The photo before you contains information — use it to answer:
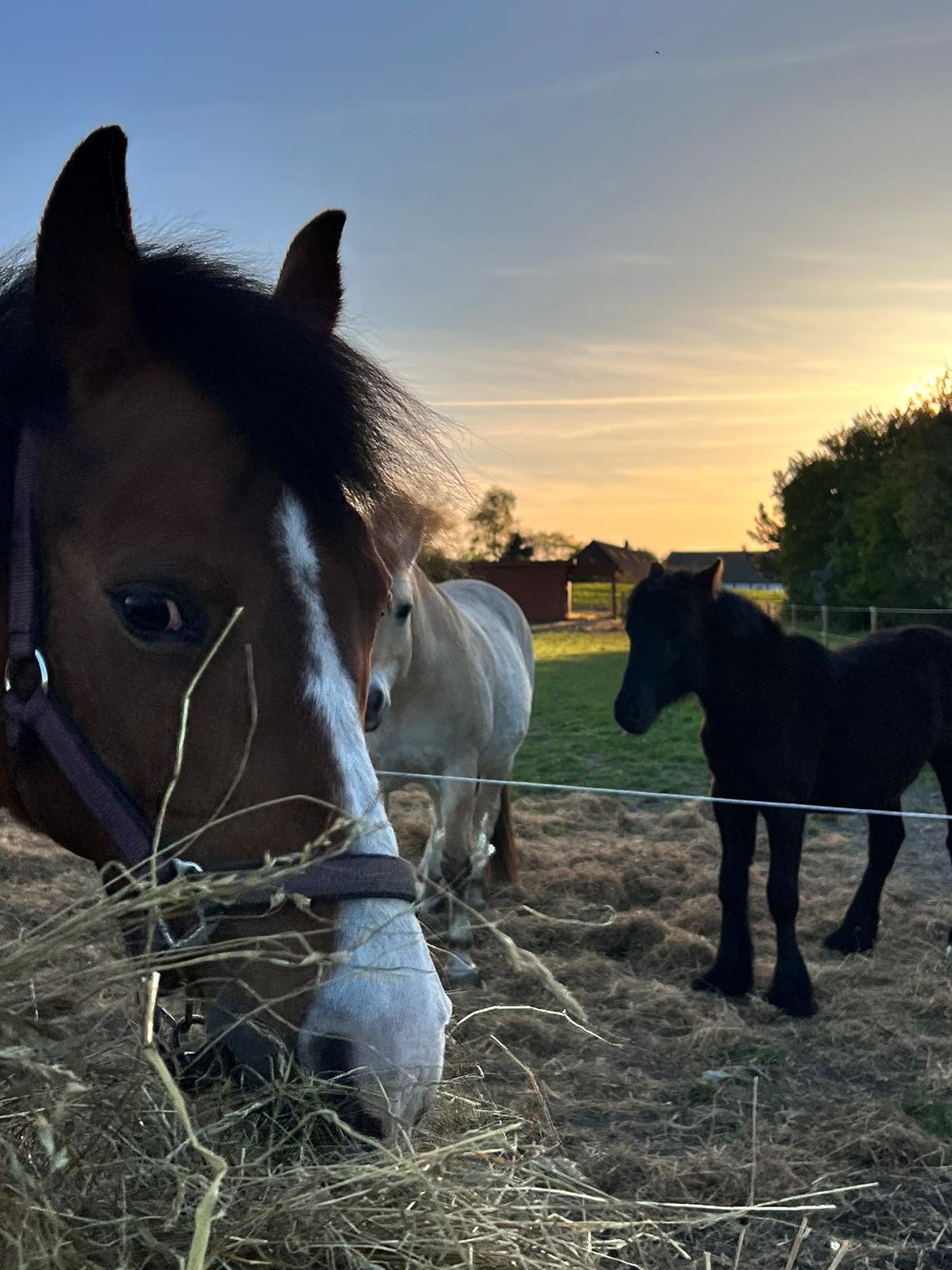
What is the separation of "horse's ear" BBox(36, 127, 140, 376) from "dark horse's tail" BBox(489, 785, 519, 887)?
4.76 metres

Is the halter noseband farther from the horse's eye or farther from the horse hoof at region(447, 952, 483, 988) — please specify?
the horse hoof at region(447, 952, 483, 988)

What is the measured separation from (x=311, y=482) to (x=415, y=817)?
6.19 meters

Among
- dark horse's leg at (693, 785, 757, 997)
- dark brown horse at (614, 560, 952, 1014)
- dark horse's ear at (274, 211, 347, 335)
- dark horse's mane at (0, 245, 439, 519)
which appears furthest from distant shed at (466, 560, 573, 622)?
dark horse's mane at (0, 245, 439, 519)

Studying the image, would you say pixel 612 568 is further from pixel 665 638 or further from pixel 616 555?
pixel 665 638

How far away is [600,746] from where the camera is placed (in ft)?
36.6

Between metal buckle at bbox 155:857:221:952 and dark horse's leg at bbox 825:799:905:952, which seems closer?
metal buckle at bbox 155:857:221:952

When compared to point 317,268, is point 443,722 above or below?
below

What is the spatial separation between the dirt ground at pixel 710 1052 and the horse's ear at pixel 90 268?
3.16 feet

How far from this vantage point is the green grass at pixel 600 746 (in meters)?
9.35

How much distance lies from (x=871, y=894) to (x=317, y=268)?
4.28 metres

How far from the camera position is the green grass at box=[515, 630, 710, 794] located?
9352 millimetres

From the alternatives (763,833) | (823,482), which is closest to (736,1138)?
(763,833)

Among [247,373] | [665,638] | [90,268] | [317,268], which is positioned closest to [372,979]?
[247,373]

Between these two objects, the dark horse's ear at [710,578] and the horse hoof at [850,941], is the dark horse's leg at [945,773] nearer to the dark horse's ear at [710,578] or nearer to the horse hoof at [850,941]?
the horse hoof at [850,941]
